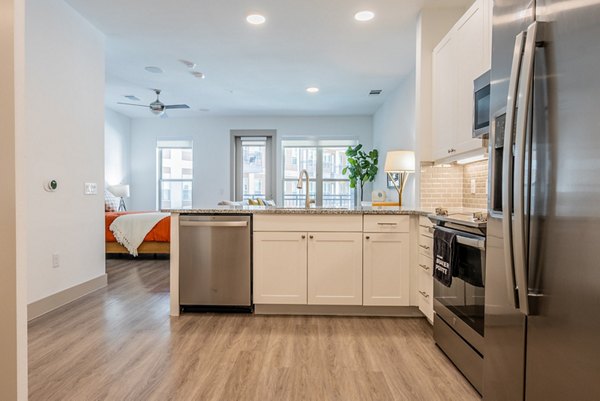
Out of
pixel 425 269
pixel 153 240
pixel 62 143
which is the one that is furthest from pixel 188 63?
pixel 425 269

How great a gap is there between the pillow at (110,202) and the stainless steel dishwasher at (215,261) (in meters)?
4.36

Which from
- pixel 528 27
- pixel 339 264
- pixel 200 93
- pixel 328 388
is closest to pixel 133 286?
pixel 339 264

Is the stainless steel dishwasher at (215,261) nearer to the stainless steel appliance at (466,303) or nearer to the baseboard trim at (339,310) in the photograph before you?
the baseboard trim at (339,310)

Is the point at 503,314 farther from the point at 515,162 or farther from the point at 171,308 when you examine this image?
the point at 171,308

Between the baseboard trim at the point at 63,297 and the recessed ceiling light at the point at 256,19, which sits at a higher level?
the recessed ceiling light at the point at 256,19

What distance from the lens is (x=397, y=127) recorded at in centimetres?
586

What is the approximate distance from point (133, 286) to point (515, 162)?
159 inches

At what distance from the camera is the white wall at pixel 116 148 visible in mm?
7414

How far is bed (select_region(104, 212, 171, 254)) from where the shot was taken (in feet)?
17.7

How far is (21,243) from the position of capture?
1.05m

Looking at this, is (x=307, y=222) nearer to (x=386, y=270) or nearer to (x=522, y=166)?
(x=386, y=270)

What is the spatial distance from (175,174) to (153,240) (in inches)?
130


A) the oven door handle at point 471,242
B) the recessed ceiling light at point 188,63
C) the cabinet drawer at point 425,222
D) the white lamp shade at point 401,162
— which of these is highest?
the recessed ceiling light at point 188,63

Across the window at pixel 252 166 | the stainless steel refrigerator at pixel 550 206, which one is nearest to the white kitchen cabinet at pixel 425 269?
the stainless steel refrigerator at pixel 550 206
